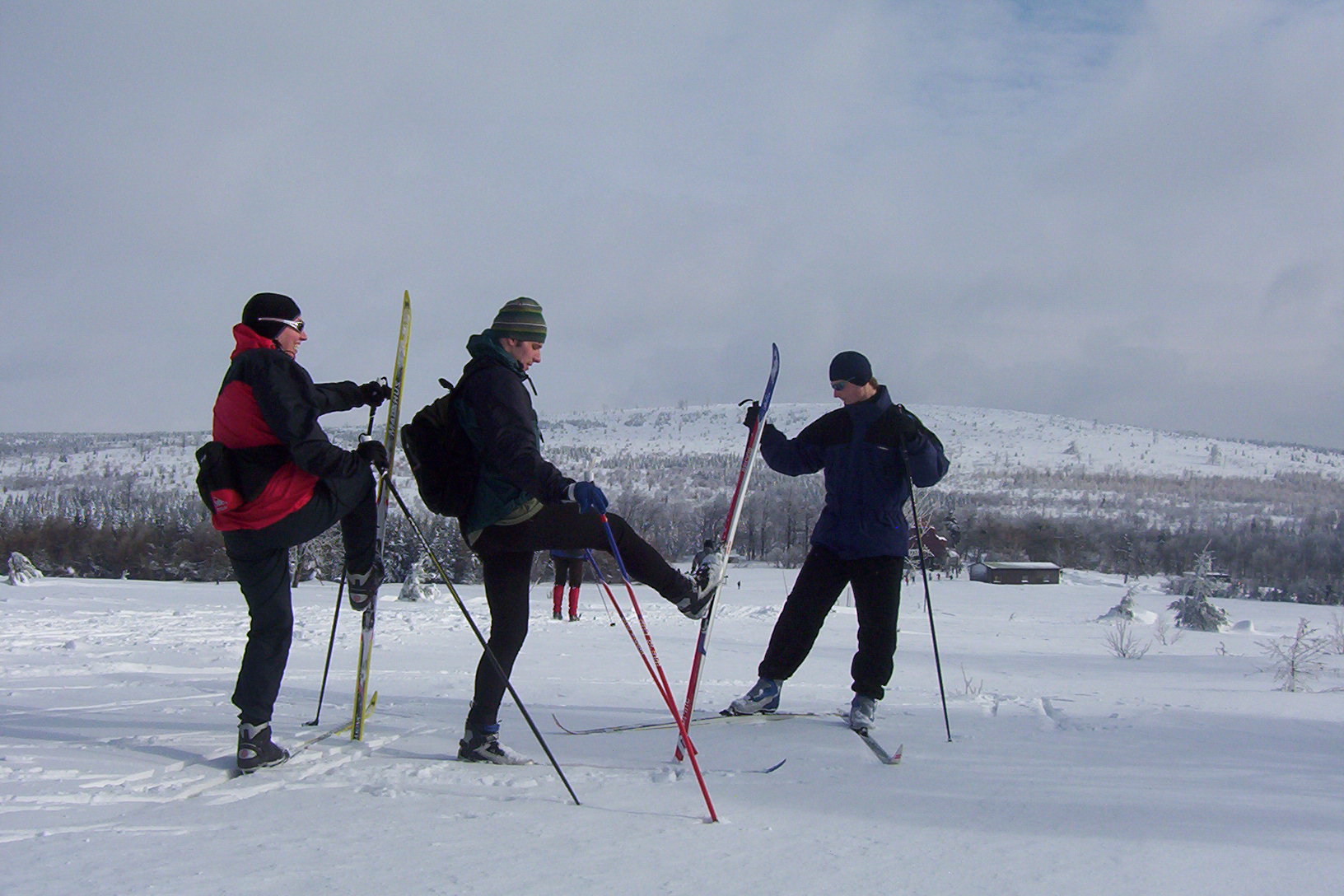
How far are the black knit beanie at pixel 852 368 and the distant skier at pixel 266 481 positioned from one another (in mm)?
2336

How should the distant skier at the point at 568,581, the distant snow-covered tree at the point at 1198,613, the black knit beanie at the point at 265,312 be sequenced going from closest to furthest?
the black knit beanie at the point at 265,312 < the distant skier at the point at 568,581 < the distant snow-covered tree at the point at 1198,613

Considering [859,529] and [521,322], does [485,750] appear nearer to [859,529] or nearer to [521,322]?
[521,322]

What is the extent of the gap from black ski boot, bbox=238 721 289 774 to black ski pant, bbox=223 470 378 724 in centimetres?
3

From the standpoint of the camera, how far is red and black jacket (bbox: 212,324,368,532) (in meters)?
3.05

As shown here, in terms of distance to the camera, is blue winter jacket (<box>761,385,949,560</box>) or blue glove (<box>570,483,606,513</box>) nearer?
blue glove (<box>570,483,606,513</box>)

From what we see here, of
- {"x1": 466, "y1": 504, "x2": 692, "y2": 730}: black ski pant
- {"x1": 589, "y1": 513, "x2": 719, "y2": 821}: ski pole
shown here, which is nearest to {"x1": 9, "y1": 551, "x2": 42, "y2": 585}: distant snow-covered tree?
{"x1": 466, "y1": 504, "x2": 692, "y2": 730}: black ski pant

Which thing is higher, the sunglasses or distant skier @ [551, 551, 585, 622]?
the sunglasses

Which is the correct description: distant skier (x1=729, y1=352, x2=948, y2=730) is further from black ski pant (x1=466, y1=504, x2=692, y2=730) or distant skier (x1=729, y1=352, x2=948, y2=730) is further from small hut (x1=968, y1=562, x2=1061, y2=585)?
small hut (x1=968, y1=562, x2=1061, y2=585)

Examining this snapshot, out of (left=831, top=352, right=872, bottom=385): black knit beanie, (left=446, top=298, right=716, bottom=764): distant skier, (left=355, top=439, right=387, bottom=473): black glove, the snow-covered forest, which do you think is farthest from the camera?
the snow-covered forest

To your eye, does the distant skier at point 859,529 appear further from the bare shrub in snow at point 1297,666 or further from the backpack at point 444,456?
the bare shrub in snow at point 1297,666

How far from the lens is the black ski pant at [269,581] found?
3109 mm

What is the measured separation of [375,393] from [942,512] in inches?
2915

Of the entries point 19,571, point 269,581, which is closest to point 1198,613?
point 269,581

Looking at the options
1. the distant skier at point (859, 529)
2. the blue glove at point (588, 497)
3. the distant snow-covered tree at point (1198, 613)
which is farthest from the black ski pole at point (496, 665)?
the distant snow-covered tree at point (1198, 613)
